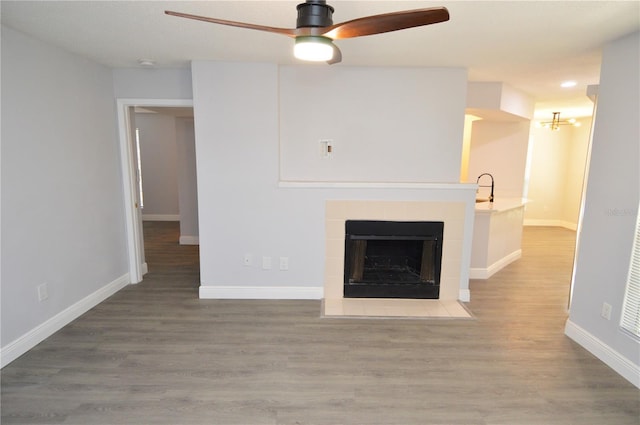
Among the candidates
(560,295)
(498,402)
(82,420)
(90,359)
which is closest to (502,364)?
(498,402)

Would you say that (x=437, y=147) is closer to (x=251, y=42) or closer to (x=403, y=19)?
(x=251, y=42)

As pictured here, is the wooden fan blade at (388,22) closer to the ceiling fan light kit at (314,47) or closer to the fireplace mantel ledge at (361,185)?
the ceiling fan light kit at (314,47)

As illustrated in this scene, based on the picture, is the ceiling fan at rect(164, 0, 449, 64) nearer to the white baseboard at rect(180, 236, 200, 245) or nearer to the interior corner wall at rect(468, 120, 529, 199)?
the interior corner wall at rect(468, 120, 529, 199)

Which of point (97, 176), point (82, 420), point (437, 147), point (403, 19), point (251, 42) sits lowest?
point (82, 420)

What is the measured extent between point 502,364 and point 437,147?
6.76 ft

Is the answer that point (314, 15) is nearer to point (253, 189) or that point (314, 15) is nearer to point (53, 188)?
point (253, 189)

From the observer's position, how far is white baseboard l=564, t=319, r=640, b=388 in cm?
235

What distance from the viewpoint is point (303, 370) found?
244 centimetres

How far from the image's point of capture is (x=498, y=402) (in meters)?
2.14

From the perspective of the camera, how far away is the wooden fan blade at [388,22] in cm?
140

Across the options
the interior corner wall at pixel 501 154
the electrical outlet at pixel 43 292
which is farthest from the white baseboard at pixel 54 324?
the interior corner wall at pixel 501 154

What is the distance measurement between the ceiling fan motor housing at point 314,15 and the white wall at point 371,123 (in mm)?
1876

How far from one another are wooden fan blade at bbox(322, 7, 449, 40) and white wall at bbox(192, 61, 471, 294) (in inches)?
72.0

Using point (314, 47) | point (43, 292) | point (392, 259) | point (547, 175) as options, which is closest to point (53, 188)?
point (43, 292)
